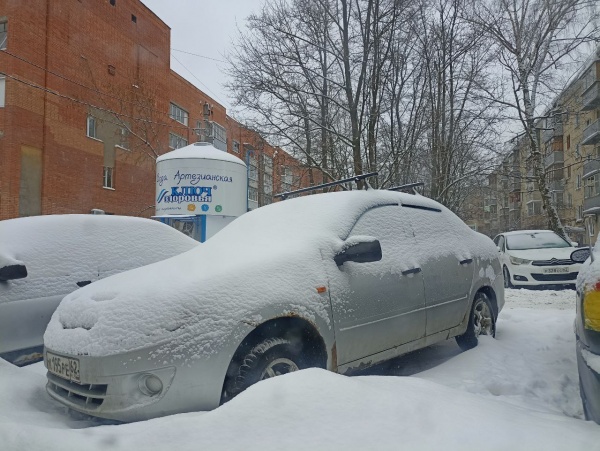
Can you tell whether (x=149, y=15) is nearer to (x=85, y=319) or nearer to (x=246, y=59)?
(x=246, y=59)

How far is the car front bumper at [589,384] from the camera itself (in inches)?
84.4

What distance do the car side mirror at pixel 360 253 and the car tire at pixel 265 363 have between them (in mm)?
734

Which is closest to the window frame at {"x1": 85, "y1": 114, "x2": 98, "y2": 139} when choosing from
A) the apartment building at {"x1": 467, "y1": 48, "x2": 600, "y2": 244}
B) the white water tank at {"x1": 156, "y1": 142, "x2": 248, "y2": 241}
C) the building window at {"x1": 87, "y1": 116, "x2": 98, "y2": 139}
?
the building window at {"x1": 87, "y1": 116, "x2": 98, "y2": 139}

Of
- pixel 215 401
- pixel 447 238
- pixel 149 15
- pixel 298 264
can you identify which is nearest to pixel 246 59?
pixel 447 238

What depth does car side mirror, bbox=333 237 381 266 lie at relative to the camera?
3225mm

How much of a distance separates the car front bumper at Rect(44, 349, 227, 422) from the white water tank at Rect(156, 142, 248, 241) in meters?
9.76

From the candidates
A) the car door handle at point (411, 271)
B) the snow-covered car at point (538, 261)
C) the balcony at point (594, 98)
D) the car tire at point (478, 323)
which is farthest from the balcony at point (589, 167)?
the car door handle at point (411, 271)

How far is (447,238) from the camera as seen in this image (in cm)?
455

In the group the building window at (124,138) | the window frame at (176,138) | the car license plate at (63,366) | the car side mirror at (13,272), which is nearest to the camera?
the car license plate at (63,366)

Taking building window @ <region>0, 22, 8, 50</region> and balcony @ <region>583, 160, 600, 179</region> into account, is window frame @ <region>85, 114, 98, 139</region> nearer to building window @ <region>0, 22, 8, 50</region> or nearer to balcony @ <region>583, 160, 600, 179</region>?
building window @ <region>0, 22, 8, 50</region>

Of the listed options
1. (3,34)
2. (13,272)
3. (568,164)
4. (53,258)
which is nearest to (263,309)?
(13,272)

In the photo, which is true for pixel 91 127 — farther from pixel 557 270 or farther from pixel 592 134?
pixel 592 134

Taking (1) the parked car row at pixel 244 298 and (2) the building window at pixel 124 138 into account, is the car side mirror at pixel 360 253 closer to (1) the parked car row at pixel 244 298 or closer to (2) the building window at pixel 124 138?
(1) the parked car row at pixel 244 298

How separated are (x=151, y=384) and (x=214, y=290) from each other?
566 millimetres
